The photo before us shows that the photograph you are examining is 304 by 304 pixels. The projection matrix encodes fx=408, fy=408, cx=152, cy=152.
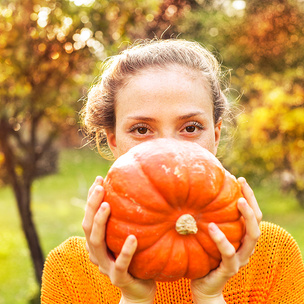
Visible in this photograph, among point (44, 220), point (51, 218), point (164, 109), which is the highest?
point (164, 109)

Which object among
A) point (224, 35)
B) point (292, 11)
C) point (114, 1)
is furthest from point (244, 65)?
point (114, 1)

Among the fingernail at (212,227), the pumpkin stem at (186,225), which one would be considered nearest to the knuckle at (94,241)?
the pumpkin stem at (186,225)

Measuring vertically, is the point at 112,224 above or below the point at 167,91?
below

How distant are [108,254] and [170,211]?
0.37 metres

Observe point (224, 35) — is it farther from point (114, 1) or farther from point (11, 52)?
point (11, 52)

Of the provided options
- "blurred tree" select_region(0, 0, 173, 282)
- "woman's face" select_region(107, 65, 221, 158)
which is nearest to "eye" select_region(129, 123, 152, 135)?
"woman's face" select_region(107, 65, 221, 158)

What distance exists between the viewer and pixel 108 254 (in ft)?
6.08

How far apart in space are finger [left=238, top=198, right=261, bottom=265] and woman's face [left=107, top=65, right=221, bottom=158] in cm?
61

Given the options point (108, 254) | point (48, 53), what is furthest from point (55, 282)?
point (48, 53)

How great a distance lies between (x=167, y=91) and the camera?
87.2 inches

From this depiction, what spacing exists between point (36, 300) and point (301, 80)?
25.4 feet

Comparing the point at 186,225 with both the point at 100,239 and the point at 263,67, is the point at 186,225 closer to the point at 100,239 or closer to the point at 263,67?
the point at 100,239

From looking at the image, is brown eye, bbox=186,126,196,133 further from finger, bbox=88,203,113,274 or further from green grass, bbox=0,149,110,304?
green grass, bbox=0,149,110,304

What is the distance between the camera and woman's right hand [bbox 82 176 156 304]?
5.50ft
